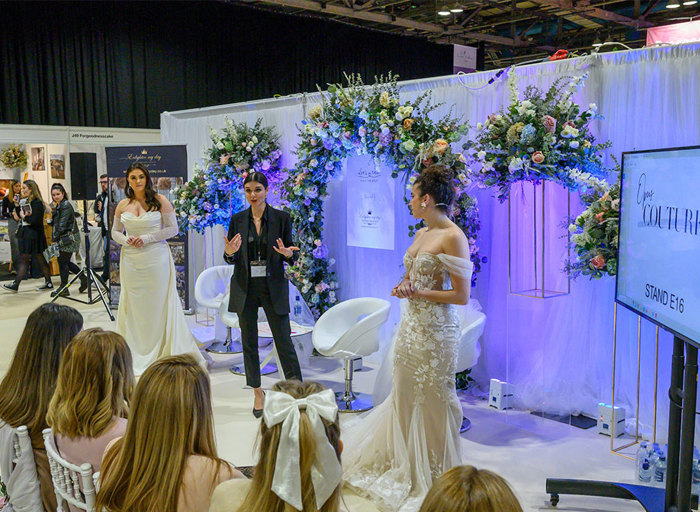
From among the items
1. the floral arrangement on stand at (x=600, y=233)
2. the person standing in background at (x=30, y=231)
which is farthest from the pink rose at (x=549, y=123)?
the person standing in background at (x=30, y=231)

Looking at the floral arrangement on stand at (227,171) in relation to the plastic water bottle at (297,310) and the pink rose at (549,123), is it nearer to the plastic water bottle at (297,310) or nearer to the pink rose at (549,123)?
the plastic water bottle at (297,310)

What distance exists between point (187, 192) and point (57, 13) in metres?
5.20

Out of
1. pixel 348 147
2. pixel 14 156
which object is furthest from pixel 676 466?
pixel 14 156

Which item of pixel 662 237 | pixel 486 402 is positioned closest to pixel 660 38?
pixel 486 402

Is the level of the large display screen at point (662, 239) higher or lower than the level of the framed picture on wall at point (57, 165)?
lower

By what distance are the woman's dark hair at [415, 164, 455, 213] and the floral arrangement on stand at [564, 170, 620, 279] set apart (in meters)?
0.96

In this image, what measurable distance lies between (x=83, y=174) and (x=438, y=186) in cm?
638

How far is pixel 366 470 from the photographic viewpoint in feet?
11.7

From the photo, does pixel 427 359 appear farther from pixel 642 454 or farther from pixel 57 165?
pixel 57 165

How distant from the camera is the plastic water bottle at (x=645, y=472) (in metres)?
3.55

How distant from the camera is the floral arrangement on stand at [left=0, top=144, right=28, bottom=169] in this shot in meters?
10.3

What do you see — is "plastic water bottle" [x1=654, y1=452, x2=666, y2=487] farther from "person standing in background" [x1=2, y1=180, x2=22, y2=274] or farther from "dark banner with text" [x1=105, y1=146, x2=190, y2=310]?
"person standing in background" [x1=2, y1=180, x2=22, y2=274]

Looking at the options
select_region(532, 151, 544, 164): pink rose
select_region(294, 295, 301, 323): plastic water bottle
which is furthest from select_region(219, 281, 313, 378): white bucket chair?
select_region(532, 151, 544, 164): pink rose

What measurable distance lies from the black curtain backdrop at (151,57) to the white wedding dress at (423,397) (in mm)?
8745
